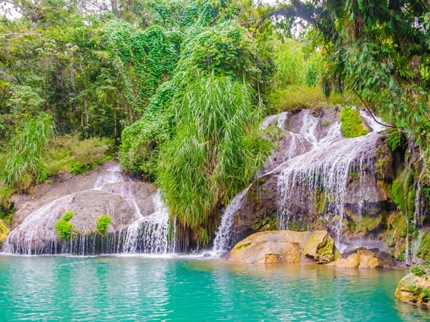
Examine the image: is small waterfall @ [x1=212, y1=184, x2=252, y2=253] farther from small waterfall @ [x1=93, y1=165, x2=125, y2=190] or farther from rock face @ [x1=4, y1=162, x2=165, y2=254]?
Result: small waterfall @ [x1=93, y1=165, x2=125, y2=190]

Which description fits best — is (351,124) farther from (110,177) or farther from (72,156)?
(72,156)

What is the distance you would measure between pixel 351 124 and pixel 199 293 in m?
10.7

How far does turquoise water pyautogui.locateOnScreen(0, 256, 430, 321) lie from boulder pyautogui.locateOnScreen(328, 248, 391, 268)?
1.62 ft

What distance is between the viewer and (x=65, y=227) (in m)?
13.4

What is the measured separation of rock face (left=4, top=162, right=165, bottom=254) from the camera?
44.1ft

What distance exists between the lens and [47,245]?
528 inches

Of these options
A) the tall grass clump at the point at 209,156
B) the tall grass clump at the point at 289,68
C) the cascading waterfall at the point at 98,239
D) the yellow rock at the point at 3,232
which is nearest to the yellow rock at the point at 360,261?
the tall grass clump at the point at 209,156

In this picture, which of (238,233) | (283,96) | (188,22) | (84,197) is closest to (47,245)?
(84,197)

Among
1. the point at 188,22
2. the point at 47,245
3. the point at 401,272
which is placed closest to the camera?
the point at 401,272

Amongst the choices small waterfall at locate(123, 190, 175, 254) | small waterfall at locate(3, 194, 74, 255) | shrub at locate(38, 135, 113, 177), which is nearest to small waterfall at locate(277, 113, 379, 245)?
small waterfall at locate(123, 190, 175, 254)

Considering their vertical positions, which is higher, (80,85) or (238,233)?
(80,85)

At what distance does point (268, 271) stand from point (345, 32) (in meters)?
4.63

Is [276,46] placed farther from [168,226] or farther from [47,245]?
[47,245]

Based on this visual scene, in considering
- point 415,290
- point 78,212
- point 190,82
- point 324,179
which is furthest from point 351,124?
point 415,290
